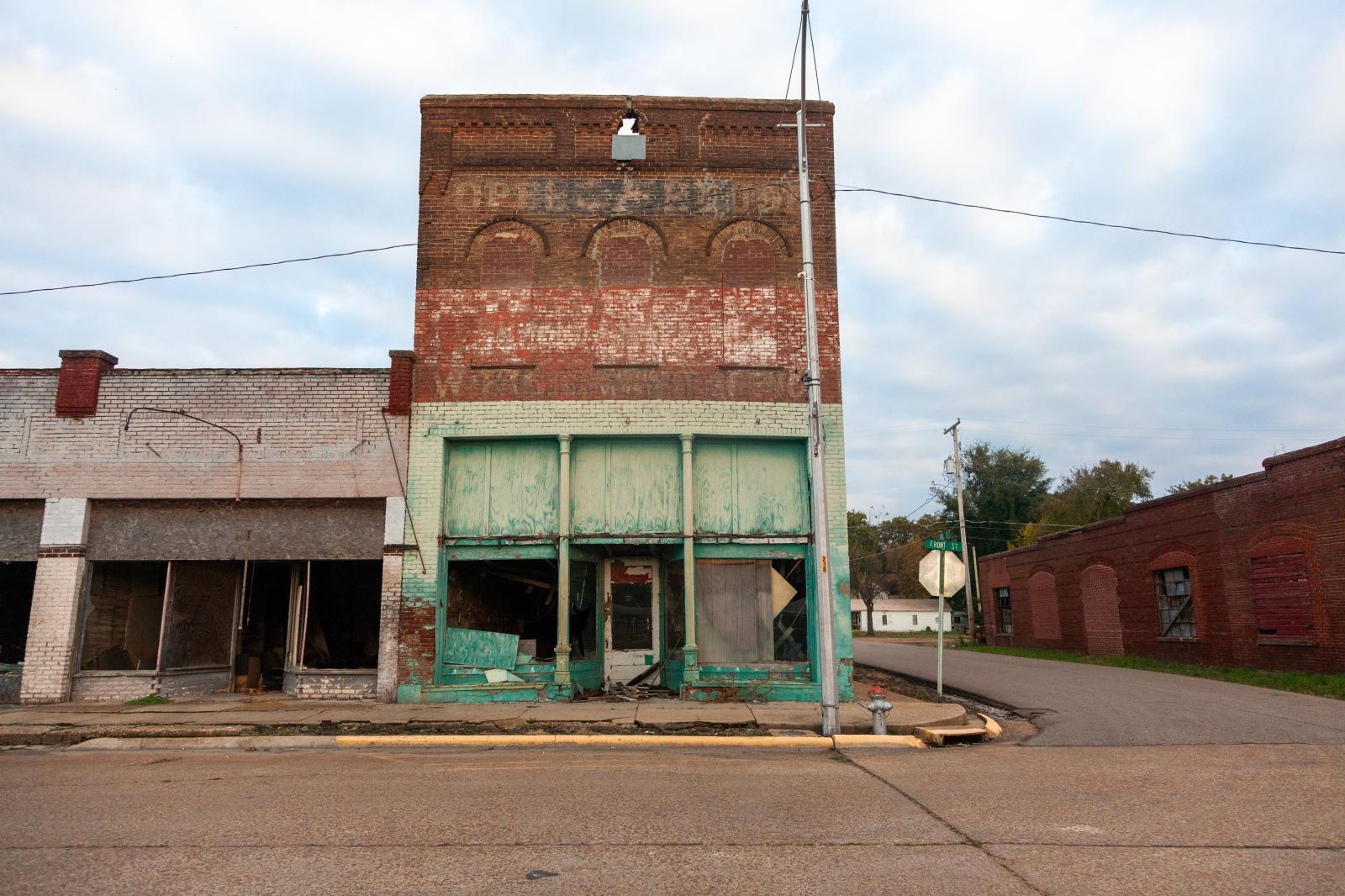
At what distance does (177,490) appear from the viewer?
14117mm

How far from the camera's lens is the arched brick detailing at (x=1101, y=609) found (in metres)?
27.1

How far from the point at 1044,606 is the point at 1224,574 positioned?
11.8 m

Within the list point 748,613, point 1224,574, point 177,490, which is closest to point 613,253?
point 748,613

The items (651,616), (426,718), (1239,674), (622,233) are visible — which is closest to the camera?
(426,718)

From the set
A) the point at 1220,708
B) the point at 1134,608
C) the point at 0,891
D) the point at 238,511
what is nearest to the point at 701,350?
the point at 238,511

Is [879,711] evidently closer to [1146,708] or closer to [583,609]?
[1146,708]

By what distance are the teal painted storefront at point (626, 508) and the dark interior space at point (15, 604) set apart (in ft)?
22.8

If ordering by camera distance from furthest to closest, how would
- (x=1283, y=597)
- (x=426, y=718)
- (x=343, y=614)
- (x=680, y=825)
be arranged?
1. (x=1283, y=597)
2. (x=343, y=614)
3. (x=426, y=718)
4. (x=680, y=825)

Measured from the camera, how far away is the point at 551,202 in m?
15.0

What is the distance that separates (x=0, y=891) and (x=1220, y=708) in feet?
46.2

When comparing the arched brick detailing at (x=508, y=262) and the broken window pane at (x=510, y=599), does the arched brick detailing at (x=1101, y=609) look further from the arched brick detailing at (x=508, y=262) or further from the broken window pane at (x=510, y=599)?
the arched brick detailing at (x=508, y=262)

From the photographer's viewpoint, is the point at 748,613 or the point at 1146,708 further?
the point at 748,613

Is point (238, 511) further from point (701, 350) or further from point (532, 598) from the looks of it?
point (701, 350)

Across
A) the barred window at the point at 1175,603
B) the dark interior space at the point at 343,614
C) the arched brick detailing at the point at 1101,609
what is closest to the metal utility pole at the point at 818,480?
the dark interior space at the point at 343,614
